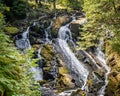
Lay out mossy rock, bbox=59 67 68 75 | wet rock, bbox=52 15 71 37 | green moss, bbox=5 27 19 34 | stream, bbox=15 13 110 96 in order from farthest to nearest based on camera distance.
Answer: wet rock, bbox=52 15 71 37, green moss, bbox=5 27 19 34, mossy rock, bbox=59 67 68 75, stream, bbox=15 13 110 96

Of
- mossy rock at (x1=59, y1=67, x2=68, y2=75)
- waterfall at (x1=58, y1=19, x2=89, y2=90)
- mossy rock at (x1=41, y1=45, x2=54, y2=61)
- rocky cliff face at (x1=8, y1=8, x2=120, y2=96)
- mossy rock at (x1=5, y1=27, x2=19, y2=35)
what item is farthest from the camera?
mossy rock at (x1=5, y1=27, x2=19, y2=35)

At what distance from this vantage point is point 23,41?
30.3 meters

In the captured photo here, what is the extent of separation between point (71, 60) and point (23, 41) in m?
6.87

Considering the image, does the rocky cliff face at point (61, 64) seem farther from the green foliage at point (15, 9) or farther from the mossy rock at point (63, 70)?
the green foliage at point (15, 9)

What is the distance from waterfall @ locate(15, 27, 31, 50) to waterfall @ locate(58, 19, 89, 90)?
4.00 meters

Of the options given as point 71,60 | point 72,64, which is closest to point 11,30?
point 71,60

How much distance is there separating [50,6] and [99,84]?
118ft

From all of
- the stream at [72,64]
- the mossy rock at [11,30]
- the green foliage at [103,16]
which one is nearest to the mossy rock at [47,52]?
the stream at [72,64]

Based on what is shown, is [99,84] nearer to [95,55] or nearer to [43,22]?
[95,55]

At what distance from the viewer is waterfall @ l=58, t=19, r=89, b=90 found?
77.9 ft

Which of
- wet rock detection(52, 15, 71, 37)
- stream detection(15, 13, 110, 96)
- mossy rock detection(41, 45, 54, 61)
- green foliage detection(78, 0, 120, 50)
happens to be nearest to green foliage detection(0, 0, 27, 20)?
stream detection(15, 13, 110, 96)

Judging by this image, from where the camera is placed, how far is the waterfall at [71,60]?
23.8 metres

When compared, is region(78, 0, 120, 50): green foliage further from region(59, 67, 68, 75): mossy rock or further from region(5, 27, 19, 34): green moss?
region(5, 27, 19, 34): green moss

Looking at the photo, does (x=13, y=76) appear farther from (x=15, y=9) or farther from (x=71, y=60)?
(x=15, y=9)
